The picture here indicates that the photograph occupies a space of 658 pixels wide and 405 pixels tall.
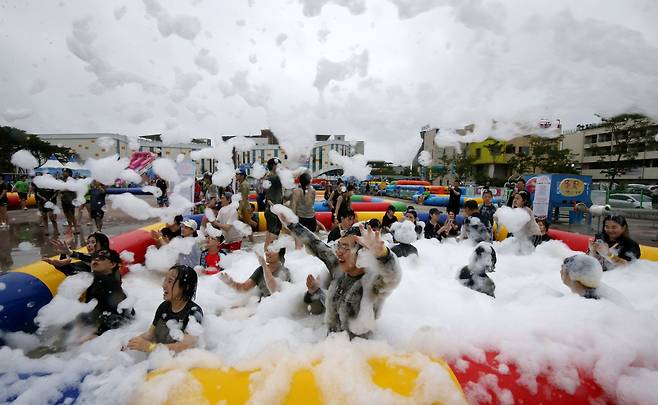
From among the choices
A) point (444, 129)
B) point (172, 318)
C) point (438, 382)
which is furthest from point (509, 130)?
point (172, 318)

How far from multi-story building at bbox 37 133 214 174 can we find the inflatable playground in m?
3.09

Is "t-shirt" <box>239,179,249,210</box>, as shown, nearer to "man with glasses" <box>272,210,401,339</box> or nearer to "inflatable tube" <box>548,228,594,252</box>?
"man with glasses" <box>272,210,401,339</box>

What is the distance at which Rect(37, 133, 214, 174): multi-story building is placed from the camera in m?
4.45

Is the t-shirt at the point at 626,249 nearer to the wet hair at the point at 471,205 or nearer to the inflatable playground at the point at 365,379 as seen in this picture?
the wet hair at the point at 471,205

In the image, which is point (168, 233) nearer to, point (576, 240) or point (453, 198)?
point (453, 198)

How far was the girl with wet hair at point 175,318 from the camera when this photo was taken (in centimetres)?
233

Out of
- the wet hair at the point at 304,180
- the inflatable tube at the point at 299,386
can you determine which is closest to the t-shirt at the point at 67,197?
the wet hair at the point at 304,180

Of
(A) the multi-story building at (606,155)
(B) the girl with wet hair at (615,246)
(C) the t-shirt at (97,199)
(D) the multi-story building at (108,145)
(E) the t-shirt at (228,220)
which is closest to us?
(B) the girl with wet hair at (615,246)

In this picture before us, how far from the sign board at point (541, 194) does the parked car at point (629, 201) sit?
4.78m

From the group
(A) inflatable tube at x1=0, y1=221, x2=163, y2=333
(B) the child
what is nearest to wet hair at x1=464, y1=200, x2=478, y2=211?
(B) the child

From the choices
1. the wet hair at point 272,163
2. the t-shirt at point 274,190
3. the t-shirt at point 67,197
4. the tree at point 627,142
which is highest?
the tree at point 627,142

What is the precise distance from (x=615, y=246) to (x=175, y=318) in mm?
4411

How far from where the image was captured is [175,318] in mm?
A: 2391

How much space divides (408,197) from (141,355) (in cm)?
1767
